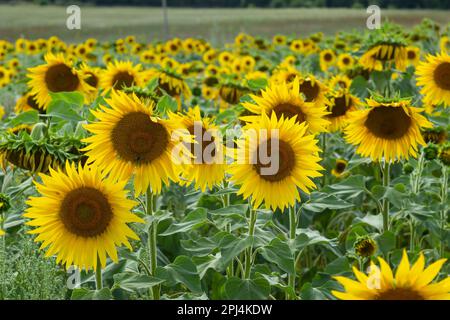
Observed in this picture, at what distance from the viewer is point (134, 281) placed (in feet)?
5.20

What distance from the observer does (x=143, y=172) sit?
5.34 ft

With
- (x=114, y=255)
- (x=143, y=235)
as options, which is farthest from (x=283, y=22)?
(x=114, y=255)

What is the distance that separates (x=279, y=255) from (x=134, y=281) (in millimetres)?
317

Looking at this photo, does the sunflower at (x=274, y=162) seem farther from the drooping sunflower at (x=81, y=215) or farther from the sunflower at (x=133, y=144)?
the drooping sunflower at (x=81, y=215)

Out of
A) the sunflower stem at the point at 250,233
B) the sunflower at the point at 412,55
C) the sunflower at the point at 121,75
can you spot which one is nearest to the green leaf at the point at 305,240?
the sunflower stem at the point at 250,233

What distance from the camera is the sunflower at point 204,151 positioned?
5.81ft

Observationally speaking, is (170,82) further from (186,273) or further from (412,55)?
(412,55)

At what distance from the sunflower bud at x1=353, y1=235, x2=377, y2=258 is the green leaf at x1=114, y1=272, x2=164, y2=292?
1.78 feet

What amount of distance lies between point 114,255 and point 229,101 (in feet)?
5.97

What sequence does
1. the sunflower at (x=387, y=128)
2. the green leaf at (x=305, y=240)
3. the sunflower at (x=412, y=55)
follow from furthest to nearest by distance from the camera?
the sunflower at (x=412, y=55), the sunflower at (x=387, y=128), the green leaf at (x=305, y=240)

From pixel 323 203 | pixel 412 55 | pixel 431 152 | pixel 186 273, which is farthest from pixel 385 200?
pixel 412 55

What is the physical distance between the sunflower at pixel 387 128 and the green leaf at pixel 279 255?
1.88ft

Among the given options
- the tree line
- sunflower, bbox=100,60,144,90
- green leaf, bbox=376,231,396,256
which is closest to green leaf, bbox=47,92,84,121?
sunflower, bbox=100,60,144,90
